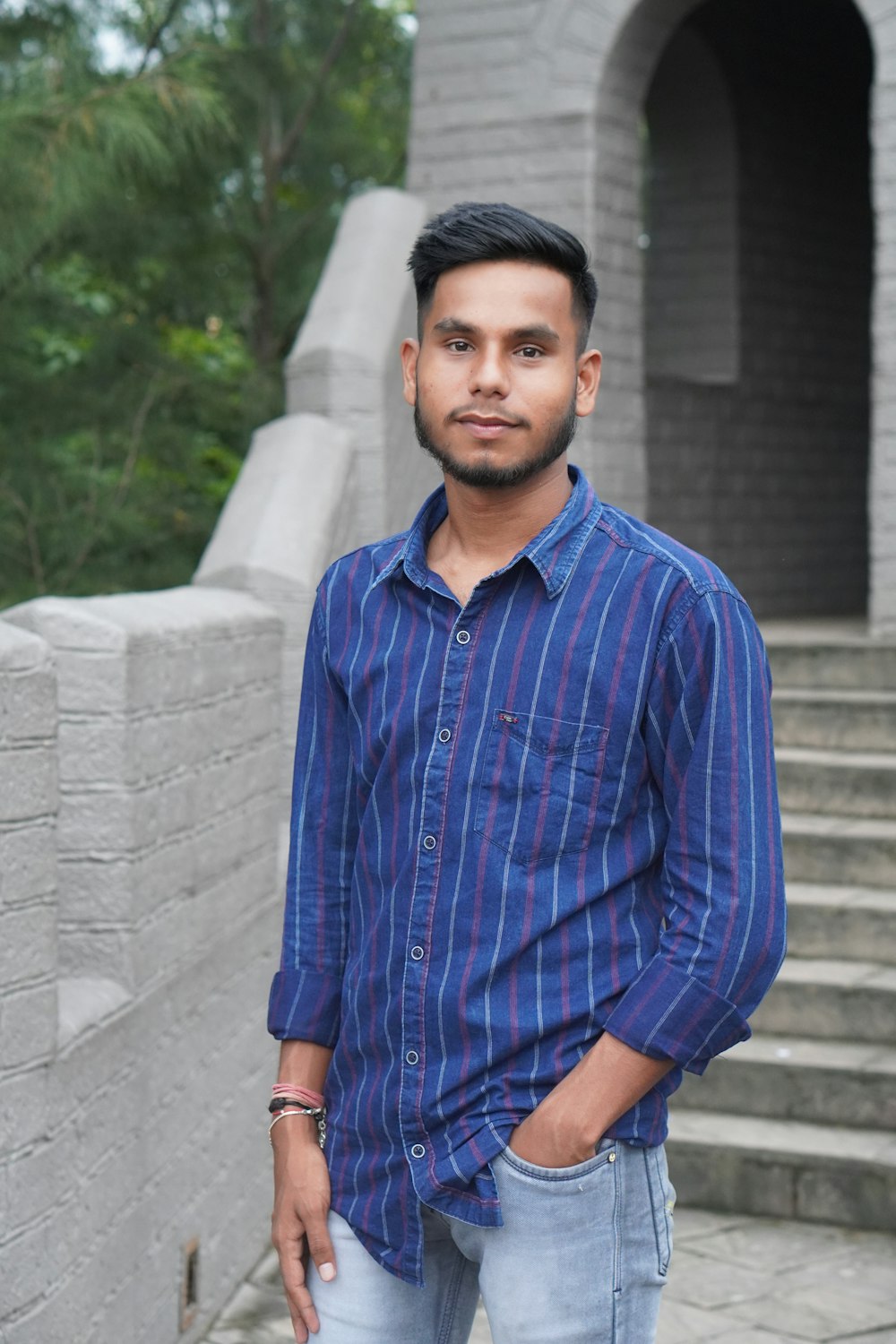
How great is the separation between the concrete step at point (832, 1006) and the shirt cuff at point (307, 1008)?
296 centimetres

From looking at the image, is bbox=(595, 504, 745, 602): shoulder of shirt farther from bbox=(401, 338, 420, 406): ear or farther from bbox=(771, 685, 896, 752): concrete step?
bbox=(771, 685, 896, 752): concrete step

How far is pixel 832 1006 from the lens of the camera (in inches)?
192

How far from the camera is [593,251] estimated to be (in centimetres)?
692

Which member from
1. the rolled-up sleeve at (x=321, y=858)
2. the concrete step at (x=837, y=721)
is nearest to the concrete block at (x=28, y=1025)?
the rolled-up sleeve at (x=321, y=858)

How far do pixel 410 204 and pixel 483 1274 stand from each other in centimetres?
544

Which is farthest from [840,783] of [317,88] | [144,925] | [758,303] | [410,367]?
[317,88]

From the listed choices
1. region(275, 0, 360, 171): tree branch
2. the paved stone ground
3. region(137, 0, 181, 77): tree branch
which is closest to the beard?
the paved stone ground

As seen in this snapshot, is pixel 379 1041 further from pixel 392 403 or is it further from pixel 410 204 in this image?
pixel 410 204

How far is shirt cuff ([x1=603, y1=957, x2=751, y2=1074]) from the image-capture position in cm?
178

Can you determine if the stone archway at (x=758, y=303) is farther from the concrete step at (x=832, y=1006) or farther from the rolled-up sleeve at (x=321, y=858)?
the rolled-up sleeve at (x=321, y=858)

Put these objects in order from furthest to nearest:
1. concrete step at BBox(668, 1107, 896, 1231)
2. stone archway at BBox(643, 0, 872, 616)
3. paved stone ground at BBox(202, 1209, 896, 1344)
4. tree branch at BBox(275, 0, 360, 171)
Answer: tree branch at BBox(275, 0, 360, 171) → stone archway at BBox(643, 0, 872, 616) → concrete step at BBox(668, 1107, 896, 1231) → paved stone ground at BBox(202, 1209, 896, 1344)

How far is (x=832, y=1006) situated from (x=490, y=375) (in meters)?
3.39

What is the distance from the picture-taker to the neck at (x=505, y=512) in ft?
6.46

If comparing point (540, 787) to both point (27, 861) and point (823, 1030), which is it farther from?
point (823, 1030)
